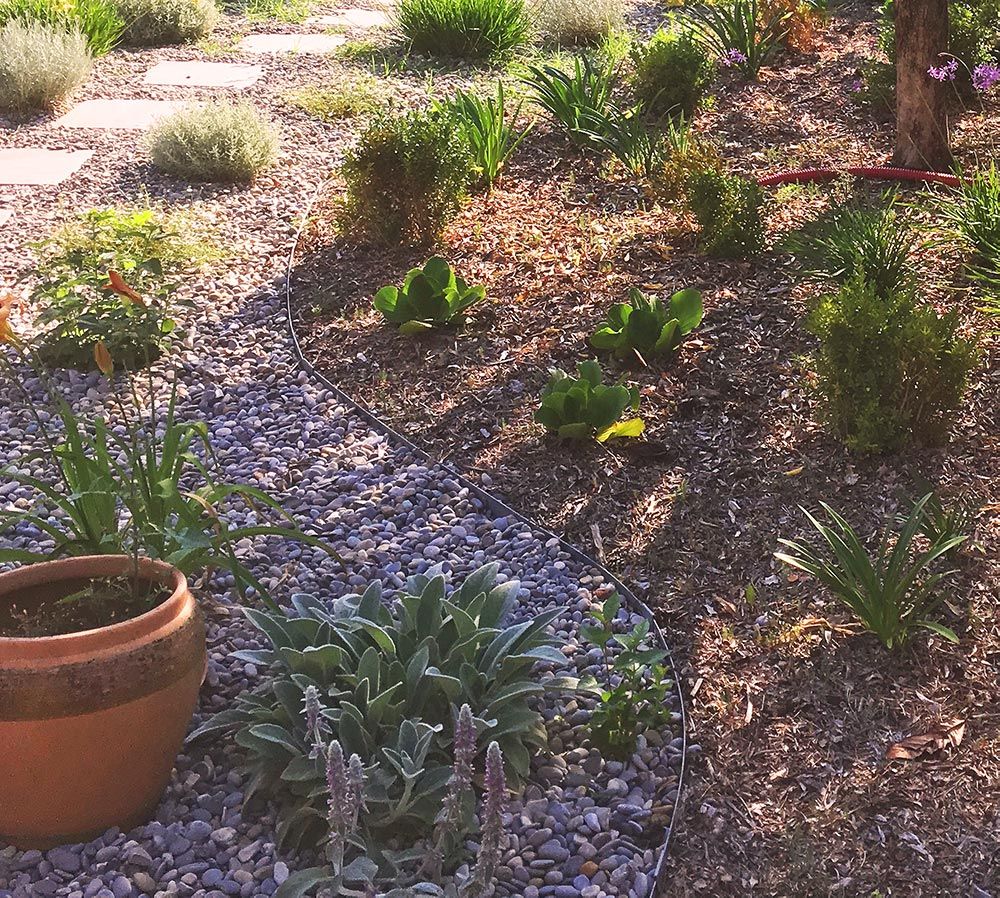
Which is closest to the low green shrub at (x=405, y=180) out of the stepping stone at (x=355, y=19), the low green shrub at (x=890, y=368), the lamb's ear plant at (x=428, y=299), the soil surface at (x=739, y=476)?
the soil surface at (x=739, y=476)

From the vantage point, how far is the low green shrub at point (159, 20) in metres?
8.16

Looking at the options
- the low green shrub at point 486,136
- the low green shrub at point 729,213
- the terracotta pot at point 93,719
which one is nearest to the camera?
the terracotta pot at point 93,719

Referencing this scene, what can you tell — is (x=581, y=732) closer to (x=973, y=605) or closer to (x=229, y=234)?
(x=973, y=605)

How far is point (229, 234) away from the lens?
511 centimetres

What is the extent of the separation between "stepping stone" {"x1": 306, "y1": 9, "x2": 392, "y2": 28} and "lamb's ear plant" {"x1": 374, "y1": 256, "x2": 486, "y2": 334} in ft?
16.4

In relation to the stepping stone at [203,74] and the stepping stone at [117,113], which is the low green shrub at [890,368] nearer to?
the stepping stone at [117,113]

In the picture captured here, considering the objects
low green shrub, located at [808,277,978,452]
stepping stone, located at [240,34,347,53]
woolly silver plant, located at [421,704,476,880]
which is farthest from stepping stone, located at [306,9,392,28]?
woolly silver plant, located at [421,704,476,880]

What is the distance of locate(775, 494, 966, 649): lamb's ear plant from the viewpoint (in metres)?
2.60

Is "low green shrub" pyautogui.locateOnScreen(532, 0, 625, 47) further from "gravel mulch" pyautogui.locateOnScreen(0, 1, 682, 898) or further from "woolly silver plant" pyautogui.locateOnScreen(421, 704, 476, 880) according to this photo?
"woolly silver plant" pyautogui.locateOnScreen(421, 704, 476, 880)

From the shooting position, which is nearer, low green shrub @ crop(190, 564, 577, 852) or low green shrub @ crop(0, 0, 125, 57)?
low green shrub @ crop(190, 564, 577, 852)

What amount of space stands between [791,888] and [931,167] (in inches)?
132

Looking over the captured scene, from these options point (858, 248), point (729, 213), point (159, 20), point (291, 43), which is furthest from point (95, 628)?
point (159, 20)

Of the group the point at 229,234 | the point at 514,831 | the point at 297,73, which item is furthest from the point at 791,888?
the point at 297,73

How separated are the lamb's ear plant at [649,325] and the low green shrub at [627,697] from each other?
4.24ft
